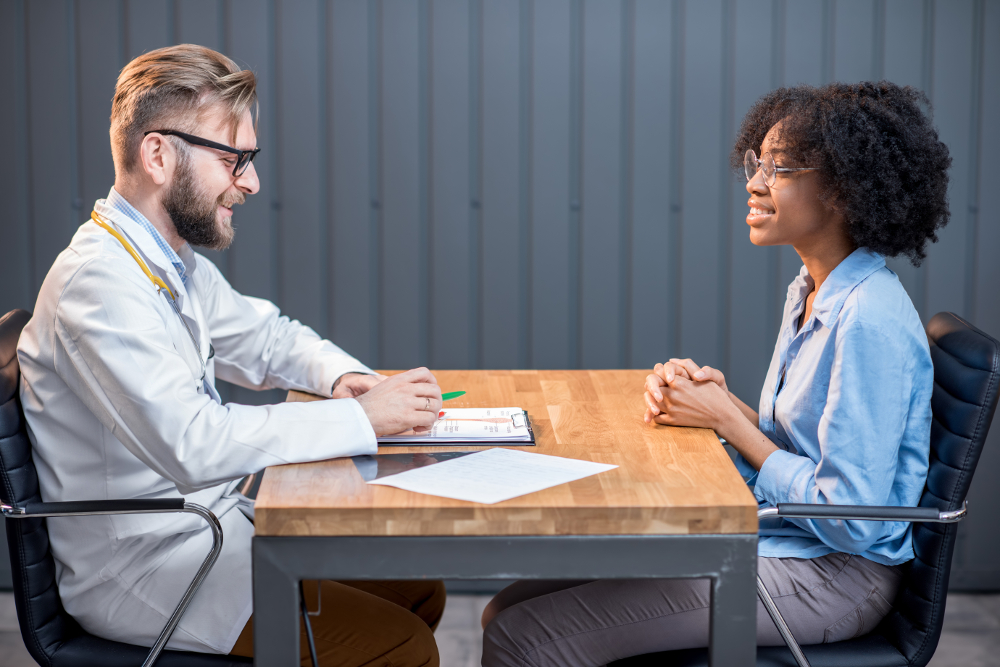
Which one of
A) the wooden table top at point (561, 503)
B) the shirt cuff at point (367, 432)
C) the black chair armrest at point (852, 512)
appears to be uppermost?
the shirt cuff at point (367, 432)

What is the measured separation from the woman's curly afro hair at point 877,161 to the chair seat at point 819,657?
0.72m

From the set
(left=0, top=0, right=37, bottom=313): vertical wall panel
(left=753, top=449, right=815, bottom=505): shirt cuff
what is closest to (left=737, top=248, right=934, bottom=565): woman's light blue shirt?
(left=753, top=449, right=815, bottom=505): shirt cuff

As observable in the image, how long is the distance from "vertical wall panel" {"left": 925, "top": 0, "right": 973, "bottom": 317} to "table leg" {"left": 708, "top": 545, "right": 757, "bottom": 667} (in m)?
2.14

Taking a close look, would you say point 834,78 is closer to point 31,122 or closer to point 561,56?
point 561,56

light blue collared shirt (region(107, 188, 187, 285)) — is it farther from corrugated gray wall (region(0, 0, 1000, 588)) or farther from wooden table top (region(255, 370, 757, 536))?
corrugated gray wall (region(0, 0, 1000, 588))

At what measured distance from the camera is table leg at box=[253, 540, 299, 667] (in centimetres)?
112

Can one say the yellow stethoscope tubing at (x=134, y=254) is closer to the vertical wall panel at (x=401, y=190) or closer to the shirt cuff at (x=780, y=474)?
the shirt cuff at (x=780, y=474)

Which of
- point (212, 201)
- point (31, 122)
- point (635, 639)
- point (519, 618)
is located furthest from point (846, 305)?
point (31, 122)

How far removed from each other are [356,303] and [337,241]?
0.73 ft

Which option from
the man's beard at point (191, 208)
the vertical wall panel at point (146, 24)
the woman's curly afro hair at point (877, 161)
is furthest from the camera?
the vertical wall panel at point (146, 24)

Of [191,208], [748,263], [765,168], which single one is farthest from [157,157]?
[748,263]

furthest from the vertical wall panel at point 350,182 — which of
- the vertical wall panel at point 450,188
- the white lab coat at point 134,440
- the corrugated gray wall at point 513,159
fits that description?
the white lab coat at point 134,440

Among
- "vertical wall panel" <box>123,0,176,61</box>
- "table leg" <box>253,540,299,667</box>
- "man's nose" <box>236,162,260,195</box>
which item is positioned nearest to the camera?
"table leg" <box>253,540,299,667</box>

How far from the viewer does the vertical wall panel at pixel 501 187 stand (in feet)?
9.27
